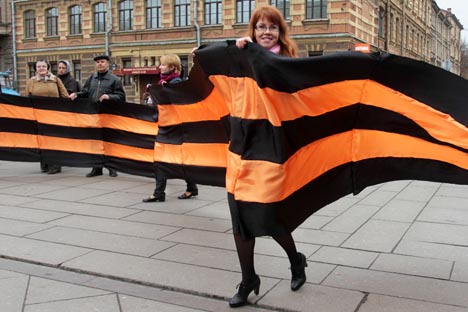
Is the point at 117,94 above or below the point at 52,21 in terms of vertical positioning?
below

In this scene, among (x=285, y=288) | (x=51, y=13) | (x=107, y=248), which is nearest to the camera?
(x=285, y=288)

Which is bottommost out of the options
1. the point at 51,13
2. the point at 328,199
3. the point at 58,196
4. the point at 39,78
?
the point at 58,196

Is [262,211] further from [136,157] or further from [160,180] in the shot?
[136,157]

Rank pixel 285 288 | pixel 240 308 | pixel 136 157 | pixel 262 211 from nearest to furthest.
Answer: pixel 262 211 → pixel 240 308 → pixel 285 288 → pixel 136 157

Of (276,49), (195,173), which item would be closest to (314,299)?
(276,49)

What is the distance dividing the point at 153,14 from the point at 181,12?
215cm

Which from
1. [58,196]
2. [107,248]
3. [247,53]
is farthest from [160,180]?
[247,53]

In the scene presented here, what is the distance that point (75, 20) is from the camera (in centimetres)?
3706

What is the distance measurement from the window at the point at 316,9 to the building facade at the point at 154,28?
0.18 feet

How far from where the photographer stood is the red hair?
3607mm

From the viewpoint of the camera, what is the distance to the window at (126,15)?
114 ft

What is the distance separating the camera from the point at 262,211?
11.0ft

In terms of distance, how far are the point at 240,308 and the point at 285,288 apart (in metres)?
0.45

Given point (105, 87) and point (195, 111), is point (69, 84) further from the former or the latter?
point (195, 111)
